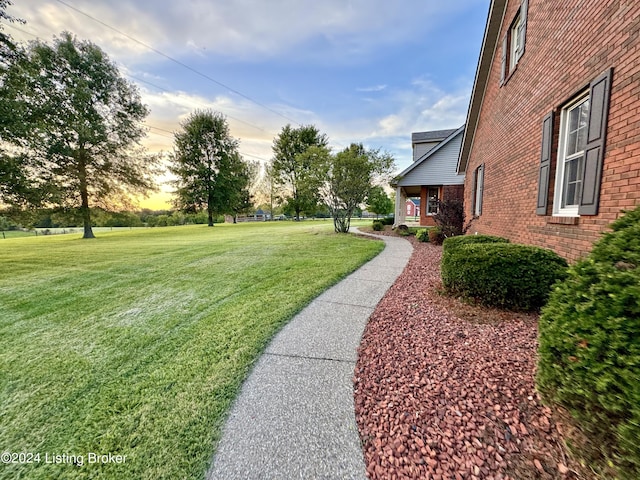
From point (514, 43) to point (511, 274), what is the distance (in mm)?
6291

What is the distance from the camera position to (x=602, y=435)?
117 cm

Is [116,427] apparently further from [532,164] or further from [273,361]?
[532,164]

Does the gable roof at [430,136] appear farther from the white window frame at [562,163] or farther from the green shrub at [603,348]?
the green shrub at [603,348]

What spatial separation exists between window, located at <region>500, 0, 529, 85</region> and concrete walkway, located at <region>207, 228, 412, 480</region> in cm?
692

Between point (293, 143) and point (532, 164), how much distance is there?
108 ft

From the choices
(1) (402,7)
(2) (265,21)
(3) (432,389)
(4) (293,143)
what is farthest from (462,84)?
(4) (293,143)

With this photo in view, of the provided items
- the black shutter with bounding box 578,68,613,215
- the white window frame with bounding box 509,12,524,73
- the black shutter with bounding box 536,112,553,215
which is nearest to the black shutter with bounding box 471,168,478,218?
the white window frame with bounding box 509,12,524,73

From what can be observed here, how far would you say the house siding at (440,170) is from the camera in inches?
531

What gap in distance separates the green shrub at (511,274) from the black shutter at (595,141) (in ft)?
2.55

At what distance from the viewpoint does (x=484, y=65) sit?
7801 mm

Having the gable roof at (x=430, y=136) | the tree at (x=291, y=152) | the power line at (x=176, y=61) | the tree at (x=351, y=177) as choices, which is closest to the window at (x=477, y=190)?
the tree at (x=351, y=177)

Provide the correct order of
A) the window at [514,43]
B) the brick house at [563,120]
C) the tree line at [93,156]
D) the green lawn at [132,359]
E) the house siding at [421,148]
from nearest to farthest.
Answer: the green lawn at [132,359], the brick house at [563,120], the window at [514,43], the tree line at [93,156], the house siding at [421,148]

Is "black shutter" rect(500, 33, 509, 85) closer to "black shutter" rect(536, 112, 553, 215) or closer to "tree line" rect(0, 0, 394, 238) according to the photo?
"black shutter" rect(536, 112, 553, 215)

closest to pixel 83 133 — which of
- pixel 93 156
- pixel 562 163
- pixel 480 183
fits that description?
pixel 93 156
